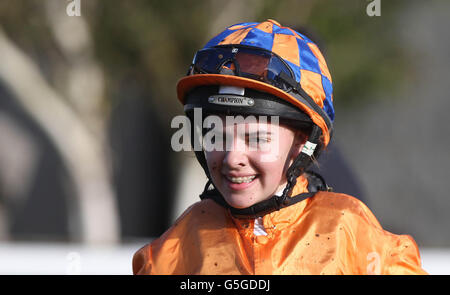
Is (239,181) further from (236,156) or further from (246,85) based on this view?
(246,85)

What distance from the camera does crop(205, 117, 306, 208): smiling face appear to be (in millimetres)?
2090

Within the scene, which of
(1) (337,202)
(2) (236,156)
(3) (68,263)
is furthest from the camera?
(3) (68,263)

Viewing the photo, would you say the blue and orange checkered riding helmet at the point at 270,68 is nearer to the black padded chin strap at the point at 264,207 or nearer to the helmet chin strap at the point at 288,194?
the helmet chin strap at the point at 288,194

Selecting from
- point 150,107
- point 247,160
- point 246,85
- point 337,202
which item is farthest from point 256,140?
point 150,107

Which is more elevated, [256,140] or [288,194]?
[256,140]

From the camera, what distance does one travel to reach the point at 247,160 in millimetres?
2098

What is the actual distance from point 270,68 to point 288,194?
0.46m

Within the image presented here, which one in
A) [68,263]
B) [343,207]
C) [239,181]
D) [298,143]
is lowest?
[68,263]

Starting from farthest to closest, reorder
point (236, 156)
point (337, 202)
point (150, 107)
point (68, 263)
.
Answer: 1. point (150, 107)
2. point (68, 263)
3. point (337, 202)
4. point (236, 156)

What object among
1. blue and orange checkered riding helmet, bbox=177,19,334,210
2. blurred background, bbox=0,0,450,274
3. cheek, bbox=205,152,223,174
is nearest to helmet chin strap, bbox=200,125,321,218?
blue and orange checkered riding helmet, bbox=177,19,334,210

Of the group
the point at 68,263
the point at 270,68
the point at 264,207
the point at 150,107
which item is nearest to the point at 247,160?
the point at 264,207

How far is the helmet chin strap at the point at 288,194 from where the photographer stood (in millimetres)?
2162

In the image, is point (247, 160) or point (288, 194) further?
point (288, 194)

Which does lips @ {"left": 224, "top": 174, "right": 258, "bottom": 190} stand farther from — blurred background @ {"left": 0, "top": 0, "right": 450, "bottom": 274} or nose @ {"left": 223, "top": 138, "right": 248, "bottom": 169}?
blurred background @ {"left": 0, "top": 0, "right": 450, "bottom": 274}
